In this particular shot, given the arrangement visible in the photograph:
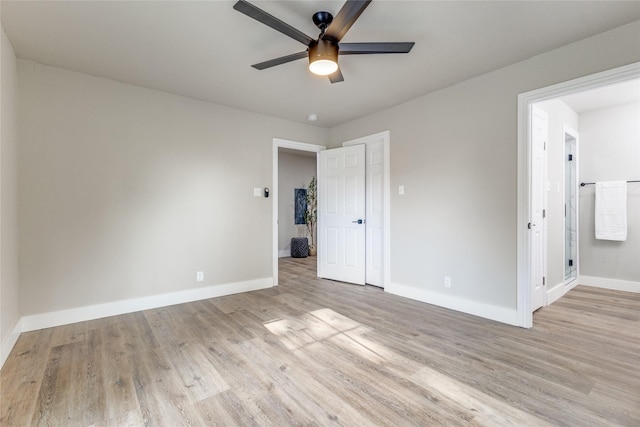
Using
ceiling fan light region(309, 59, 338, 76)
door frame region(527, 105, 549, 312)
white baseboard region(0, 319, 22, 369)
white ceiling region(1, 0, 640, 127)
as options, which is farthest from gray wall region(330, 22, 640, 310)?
white baseboard region(0, 319, 22, 369)

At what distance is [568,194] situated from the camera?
4555mm

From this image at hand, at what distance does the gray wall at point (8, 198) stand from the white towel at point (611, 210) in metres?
6.98

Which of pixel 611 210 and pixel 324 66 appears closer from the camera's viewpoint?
pixel 324 66

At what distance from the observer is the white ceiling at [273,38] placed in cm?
211

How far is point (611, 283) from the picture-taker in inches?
168

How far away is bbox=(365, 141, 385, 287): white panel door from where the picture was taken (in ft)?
14.6

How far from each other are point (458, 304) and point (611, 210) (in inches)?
117

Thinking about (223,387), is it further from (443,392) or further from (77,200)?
(77,200)

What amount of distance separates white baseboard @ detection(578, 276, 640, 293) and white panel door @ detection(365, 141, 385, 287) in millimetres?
3143

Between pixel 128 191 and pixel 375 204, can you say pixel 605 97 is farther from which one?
pixel 128 191

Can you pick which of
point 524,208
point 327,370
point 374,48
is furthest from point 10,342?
point 524,208

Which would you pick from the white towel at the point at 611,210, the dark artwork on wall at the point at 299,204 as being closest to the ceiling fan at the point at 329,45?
the white towel at the point at 611,210

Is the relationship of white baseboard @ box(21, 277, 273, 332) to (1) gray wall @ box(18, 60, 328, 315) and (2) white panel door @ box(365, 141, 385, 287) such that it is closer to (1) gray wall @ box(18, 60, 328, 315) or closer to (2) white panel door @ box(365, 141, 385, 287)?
(1) gray wall @ box(18, 60, 328, 315)

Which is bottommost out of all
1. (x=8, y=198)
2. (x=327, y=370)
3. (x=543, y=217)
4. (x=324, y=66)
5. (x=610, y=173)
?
(x=327, y=370)
